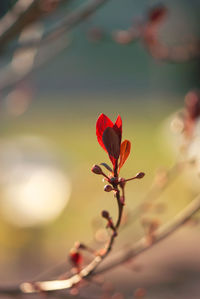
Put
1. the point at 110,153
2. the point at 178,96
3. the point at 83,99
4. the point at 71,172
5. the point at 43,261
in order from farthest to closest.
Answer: the point at 83,99
the point at 178,96
the point at 71,172
the point at 43,261
the point at 110,153

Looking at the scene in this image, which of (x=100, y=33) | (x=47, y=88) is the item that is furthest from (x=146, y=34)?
(x=47, y=88)

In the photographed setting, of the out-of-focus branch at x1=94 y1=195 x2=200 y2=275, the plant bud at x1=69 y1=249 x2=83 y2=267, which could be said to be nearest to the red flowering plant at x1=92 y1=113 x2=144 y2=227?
the plant bud at x1=69 y1=249 x2=83 y2=267

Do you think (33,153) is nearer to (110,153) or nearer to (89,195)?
(89,195)

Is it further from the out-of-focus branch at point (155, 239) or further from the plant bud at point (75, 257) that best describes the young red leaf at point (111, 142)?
the out-of-focus branch at point (155, 239)

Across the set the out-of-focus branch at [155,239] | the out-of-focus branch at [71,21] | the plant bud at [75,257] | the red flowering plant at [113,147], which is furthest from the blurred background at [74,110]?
the red flowering plant at [113,147]

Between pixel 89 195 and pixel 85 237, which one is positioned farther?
pixel 89 195

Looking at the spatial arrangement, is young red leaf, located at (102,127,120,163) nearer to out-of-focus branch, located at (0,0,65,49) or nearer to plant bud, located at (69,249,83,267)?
plant bud, located at (69,249,83,267)
